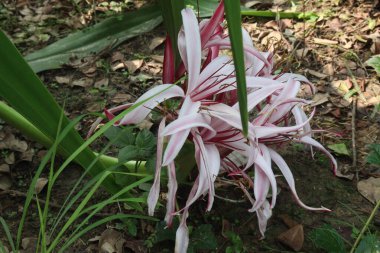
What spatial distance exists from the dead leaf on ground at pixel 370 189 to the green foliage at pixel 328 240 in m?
0.25

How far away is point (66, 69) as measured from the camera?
1654 mm

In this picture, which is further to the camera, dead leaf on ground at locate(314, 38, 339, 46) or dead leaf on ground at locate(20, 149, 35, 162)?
dead leaf on ground at locate(314, 38, 339, 46)

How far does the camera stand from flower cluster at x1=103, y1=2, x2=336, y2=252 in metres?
0.86

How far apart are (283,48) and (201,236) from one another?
33.2 inches

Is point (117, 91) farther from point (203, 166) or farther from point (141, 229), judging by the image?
point (203, 166)

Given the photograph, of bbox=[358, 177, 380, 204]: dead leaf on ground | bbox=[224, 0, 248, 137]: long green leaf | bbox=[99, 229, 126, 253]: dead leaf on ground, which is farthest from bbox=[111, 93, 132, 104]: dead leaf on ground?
bbox=[224, 0, 248, 137]: long green leaf

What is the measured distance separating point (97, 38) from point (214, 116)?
0.97 m

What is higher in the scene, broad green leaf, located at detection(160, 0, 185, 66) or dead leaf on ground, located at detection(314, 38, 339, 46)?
broad green leaf, located at detection(160, 0, 185, 66)

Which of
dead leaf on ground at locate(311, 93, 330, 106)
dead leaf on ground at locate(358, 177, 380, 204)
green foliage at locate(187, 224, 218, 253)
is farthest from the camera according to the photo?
dead leaf on ground at locate(311, 93, 330, 106)

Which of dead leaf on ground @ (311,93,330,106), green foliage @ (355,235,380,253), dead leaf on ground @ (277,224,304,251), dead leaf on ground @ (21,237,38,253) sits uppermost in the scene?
green foliage @ (355,235,380,253)

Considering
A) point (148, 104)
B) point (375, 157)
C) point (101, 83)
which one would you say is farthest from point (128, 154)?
point (101, 83)

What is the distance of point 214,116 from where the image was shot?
877 millimetres

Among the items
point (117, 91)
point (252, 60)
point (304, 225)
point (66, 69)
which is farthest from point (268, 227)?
point (66, 69)

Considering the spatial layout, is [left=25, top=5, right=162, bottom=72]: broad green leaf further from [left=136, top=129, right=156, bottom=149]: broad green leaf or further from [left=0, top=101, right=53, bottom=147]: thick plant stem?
[left=136, top=129, right=156, bottom=149]: broad green leaf
